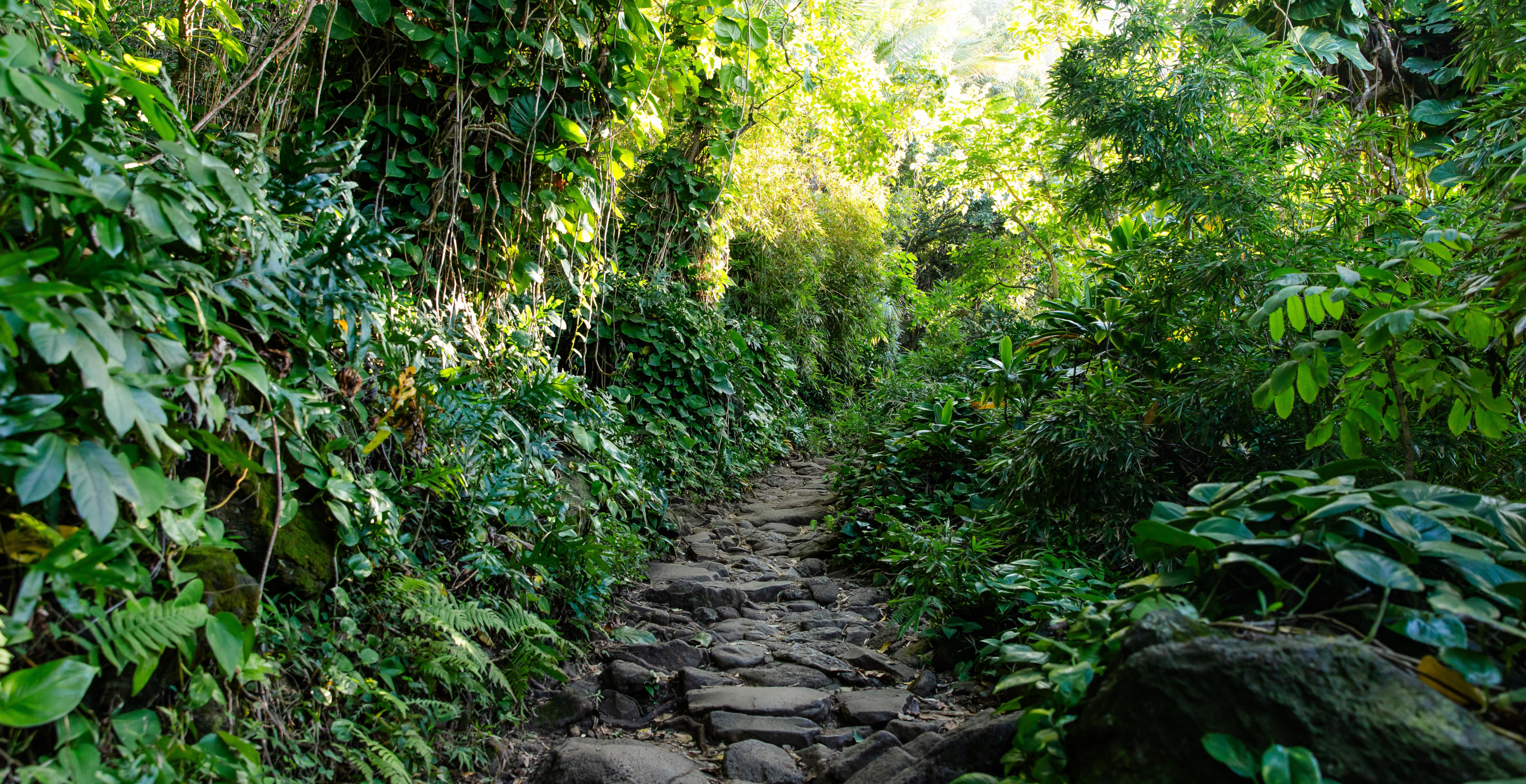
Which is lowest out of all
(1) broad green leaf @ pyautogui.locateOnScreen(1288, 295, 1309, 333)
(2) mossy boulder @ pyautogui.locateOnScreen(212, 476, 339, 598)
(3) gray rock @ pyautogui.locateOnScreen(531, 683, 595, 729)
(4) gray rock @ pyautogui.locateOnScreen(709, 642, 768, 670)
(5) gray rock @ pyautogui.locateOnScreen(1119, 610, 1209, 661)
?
(3) gray rock @ pyautogui.locateOnScreen(531, 683, 595, 729)

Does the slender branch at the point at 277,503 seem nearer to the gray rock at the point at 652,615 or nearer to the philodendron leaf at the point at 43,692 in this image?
the philodendron leaf at the point at 43,692

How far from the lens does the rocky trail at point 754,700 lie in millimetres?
2254

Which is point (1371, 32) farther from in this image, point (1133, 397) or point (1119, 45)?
point (1133, 397)

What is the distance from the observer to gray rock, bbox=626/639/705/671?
3.21m

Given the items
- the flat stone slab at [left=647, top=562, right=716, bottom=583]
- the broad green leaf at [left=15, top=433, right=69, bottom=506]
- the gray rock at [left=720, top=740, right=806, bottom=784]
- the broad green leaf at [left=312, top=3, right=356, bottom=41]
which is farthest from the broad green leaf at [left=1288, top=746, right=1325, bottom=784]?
the broad green leaf at [left=312, top=3, right=356, bottom=41]

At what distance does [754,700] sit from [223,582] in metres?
1.69

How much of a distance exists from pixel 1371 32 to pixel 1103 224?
2327 millimetres

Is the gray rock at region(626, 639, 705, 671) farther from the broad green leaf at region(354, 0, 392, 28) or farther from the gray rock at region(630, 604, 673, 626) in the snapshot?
the broad green leaf at region(354, 0, 392, 28)

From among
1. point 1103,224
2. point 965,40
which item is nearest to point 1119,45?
point 1103,224

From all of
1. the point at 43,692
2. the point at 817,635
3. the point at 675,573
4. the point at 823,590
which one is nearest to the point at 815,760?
the point at 817,635

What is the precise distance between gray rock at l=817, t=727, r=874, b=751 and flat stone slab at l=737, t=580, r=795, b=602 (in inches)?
56.7

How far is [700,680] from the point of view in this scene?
2990 mm

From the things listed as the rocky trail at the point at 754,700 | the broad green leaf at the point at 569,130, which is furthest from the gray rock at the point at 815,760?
the broad green leaf at the point at 569,130

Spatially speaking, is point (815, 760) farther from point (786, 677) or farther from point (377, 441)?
point (377, 441)
